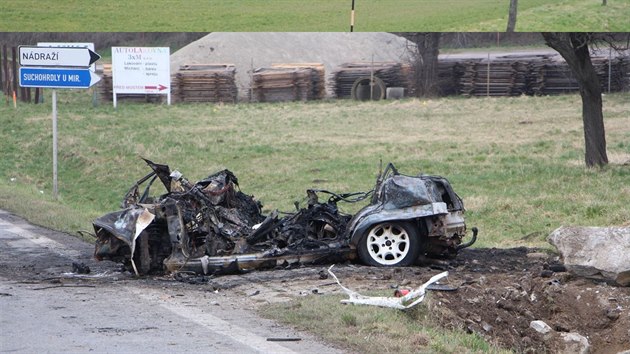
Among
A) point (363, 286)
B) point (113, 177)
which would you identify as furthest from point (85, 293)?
point (113, 177)

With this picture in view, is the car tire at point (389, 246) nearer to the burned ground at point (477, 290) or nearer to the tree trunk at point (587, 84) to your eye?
the burned ground at point (477, 290)

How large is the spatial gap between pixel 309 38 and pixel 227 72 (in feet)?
21.7

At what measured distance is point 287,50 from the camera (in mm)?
51562

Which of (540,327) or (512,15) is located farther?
(512,15)

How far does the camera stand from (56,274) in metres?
12.3

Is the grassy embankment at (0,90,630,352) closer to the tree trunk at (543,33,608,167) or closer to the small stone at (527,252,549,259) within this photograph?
the tree trunk at (543,33,608,167)

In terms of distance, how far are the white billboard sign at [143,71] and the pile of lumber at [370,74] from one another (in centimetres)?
784

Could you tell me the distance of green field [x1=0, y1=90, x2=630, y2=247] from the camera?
18.8m

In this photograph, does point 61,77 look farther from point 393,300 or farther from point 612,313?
point 612,313

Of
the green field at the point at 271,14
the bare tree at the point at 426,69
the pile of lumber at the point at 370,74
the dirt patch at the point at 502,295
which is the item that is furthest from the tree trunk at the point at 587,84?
the pile of lumber at the point at 370,74

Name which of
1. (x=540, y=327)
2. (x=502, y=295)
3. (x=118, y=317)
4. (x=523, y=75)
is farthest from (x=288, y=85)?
(x=118, y=317)

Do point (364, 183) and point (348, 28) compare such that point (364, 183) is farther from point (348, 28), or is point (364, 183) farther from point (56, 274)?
point (348, 28)

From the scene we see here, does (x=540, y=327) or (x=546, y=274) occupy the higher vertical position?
(x=546, y=274)

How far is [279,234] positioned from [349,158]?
14405mm
